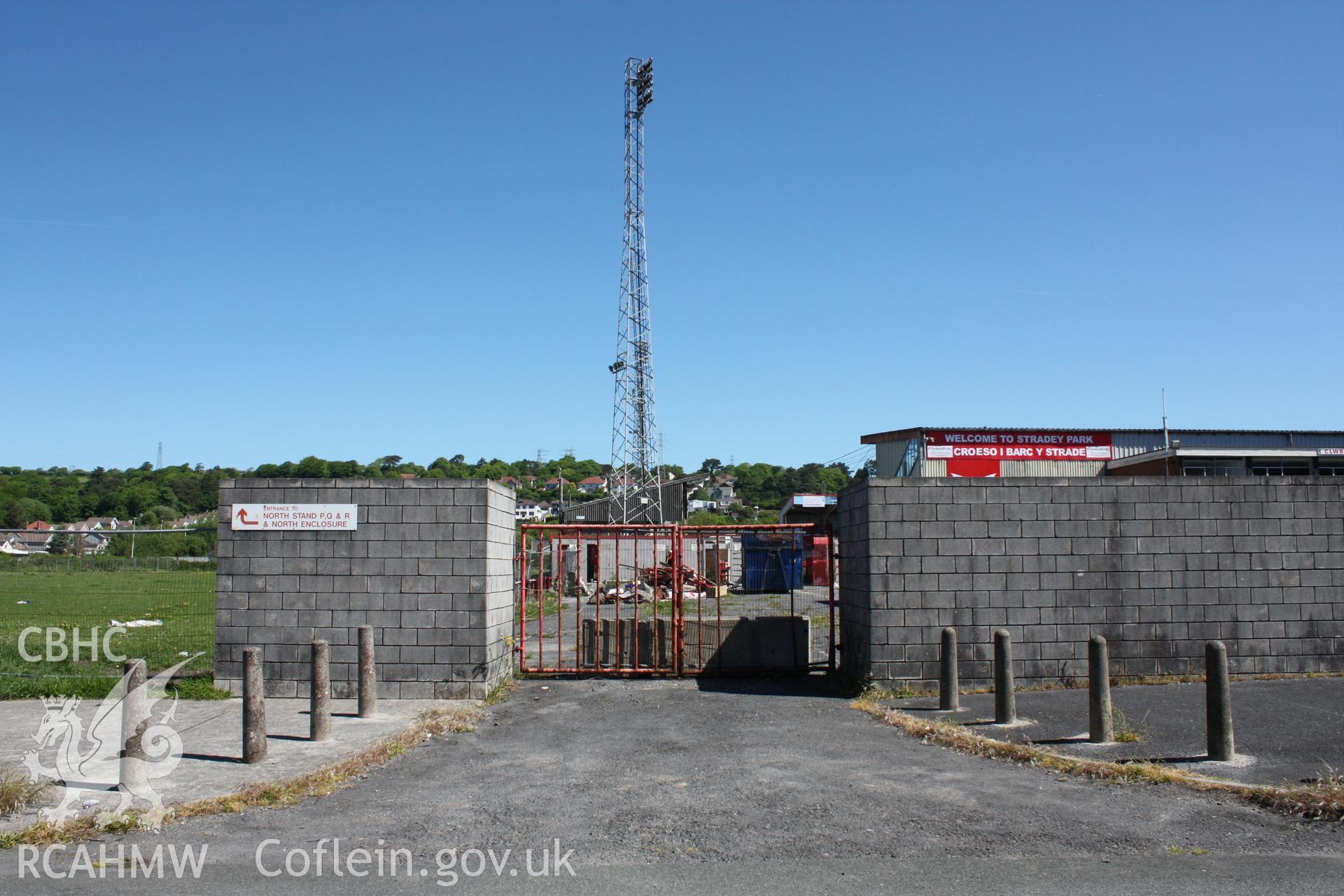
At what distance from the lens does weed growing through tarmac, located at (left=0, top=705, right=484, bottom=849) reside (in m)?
6.76

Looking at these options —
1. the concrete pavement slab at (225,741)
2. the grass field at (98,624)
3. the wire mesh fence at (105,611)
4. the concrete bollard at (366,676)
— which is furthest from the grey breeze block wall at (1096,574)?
the wire mesh fence at (105,611)

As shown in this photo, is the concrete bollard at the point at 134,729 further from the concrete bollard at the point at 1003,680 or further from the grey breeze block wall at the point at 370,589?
the concrete bollard at the point at 1003,680

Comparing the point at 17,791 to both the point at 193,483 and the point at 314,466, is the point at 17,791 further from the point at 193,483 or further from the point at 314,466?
the point at 193,483

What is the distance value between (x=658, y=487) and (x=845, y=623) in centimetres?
3149

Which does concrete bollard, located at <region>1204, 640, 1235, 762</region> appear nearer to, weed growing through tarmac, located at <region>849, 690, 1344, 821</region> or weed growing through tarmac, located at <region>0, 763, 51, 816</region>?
weed growing through tarmac, located at <region>849, 690, 1344, 821</region>

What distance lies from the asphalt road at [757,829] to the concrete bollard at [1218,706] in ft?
3.93

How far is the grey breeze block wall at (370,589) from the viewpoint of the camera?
1267cm

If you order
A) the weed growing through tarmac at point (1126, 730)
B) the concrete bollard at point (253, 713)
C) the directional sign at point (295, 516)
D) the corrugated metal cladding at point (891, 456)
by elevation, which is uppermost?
the corrugated metal cladding at point (891, 456)

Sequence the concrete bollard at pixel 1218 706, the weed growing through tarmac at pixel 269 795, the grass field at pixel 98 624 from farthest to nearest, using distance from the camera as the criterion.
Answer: the grass field at pixel 98 624 < the concrete bollard at pixel 1218 706 < the weed growing through tarmac at pixel 269 795

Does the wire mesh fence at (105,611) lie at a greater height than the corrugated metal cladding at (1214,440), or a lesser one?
lesser

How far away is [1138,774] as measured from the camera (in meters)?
8.15

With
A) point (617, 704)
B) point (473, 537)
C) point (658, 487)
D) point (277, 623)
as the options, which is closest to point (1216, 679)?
point (617, 704)

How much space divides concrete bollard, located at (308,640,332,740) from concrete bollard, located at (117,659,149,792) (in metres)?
1.74

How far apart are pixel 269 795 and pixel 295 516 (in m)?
5.86
